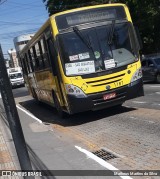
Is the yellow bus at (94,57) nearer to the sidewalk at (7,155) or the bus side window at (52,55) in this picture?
the bus side window at (52,55)

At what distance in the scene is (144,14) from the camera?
38594 millimetres

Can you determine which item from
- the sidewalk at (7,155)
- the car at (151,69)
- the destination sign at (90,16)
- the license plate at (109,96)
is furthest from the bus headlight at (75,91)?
the car at (151,69)

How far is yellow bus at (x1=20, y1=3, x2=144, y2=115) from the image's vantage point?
38.3ft

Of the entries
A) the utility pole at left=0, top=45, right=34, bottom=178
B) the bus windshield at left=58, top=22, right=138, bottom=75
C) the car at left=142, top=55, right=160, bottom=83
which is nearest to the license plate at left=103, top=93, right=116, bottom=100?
the bus windshield at left=58, top=22, right=138, bottom=75

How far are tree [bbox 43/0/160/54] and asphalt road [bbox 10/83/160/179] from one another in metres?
23.5

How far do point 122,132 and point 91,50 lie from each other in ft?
10.0

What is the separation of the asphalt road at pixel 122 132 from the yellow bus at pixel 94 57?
0.65 metres

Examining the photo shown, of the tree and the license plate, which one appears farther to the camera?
the tree

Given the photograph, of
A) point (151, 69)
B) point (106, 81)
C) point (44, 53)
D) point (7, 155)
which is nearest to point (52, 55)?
point (44, 53)

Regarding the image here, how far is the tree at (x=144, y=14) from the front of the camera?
123 ft

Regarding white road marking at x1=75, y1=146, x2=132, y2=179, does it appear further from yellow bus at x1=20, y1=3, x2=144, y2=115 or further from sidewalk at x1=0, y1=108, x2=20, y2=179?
yellow bus at x1=20, y1=3, x2=144, y2=115

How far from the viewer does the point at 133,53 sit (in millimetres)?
12273

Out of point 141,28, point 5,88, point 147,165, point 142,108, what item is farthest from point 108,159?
point 141,28

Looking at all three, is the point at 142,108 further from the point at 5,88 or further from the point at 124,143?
the point at 5,88
